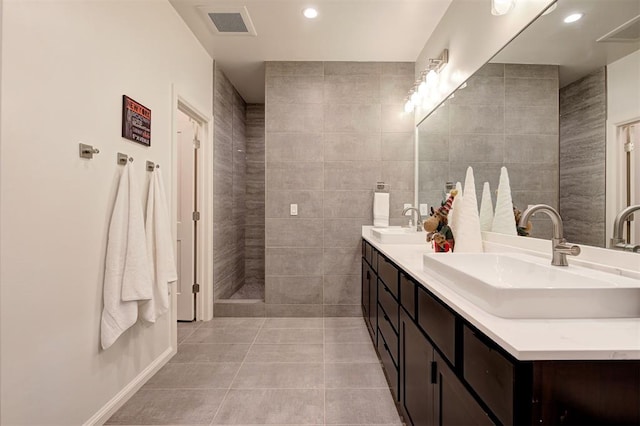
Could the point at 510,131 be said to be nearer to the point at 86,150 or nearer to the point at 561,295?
the point at 561,295

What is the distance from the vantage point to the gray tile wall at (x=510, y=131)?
1354 millimetres

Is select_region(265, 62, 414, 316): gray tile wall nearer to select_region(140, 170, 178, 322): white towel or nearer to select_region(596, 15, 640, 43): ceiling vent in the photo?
select_region(140, 170, 178, 322): white towel

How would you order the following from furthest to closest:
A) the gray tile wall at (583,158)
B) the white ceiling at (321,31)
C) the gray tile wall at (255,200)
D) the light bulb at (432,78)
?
the gray tile wall at (255,200), the light bulb at (432,78), the white ceiling at (321,31), the gray tile wall at (583,158)

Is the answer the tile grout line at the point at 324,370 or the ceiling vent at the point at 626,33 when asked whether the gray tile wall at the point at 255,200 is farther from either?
the ceiling vent at the point at 626,33

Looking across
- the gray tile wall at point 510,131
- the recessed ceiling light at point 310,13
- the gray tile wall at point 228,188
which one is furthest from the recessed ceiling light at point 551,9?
the gray tile wall at point 228,188

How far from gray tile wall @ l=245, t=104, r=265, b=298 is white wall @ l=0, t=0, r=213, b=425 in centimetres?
237

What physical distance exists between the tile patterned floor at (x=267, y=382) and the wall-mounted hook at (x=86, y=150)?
4.47 feet

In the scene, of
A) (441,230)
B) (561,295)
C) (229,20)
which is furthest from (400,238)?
(229,20)

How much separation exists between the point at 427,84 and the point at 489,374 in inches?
102

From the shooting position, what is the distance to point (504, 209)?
1690mm

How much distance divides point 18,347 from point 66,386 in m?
0.34

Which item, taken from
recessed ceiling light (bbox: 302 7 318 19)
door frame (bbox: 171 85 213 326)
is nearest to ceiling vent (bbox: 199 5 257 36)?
recessed ceiling light (bbox: 302 7 318 19)

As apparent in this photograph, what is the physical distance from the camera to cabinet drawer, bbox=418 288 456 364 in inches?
37.3

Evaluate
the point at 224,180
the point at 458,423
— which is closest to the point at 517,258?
the point at 458,423
